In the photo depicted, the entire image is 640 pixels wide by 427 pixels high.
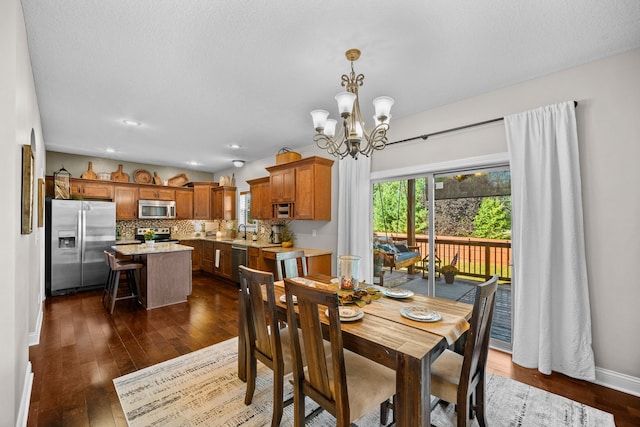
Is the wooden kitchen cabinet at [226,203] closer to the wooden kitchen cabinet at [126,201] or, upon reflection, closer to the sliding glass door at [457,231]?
the wooden kitchen cabinet at [126,201]

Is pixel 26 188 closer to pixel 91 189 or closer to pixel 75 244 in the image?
pixel 75 244

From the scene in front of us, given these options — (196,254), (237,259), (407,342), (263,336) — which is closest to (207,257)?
(196,254)

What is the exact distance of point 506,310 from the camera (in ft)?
10.7

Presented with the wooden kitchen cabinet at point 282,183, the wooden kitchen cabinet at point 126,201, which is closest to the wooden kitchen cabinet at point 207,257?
the wooden kitchen cabinet at point 126,201

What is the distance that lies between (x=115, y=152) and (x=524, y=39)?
21.9ft

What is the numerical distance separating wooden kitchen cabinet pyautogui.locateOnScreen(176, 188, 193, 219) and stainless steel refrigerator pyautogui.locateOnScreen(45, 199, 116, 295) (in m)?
1.65

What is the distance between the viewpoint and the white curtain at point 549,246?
2373 millimetres

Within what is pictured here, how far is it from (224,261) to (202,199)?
A: 2.18 meters

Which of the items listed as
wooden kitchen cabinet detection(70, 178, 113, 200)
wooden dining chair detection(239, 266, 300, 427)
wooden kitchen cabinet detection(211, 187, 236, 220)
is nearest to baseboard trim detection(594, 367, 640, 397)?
wooden dining chair detection(239, 266, 300, 427)

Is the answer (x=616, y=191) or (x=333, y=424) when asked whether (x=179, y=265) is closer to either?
(x=333, y=424)

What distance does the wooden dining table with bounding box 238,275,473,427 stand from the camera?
127cm

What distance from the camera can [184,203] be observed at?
7129 mm

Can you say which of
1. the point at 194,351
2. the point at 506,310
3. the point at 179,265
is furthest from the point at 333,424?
the point at 179,265

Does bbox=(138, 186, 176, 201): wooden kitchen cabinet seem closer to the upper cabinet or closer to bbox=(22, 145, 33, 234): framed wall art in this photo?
the upper cabinet
